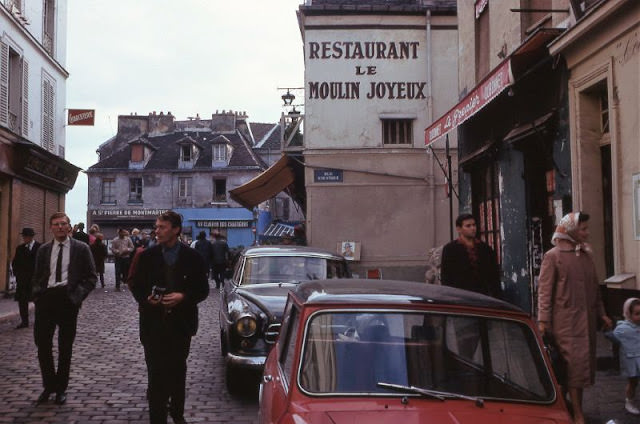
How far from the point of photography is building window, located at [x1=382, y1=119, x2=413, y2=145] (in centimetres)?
2100

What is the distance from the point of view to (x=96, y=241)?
17.5 metres

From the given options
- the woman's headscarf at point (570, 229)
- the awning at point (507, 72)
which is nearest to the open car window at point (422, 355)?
the woman's headscarf at point (570, 229)

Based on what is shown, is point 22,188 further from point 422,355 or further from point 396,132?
point 422,355

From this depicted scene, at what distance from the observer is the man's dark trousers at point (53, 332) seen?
6.29 metres

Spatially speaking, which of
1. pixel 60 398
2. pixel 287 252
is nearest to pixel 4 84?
pixel 287 252

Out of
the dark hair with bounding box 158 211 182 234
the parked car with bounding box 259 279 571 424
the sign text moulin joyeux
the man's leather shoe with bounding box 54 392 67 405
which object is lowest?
the man's leather shoe with bounding box 54 392 67 405

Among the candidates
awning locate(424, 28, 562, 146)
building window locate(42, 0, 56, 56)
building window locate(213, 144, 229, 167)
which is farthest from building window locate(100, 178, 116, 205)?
awning locate(424, 28, 562, 146)

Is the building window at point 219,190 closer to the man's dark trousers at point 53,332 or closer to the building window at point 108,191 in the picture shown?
the building window at point 108,191

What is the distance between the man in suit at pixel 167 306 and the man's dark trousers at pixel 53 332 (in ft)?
4.96

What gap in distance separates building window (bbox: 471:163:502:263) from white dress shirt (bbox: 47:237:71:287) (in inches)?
314

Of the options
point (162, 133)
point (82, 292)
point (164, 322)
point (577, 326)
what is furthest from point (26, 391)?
point (162, 133)

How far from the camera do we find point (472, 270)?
6410 mm

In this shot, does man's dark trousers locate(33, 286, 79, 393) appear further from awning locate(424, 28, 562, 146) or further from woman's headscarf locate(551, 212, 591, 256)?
awning locate(424, 28, 562, 146)

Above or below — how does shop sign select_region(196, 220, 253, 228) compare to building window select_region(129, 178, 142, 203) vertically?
below
